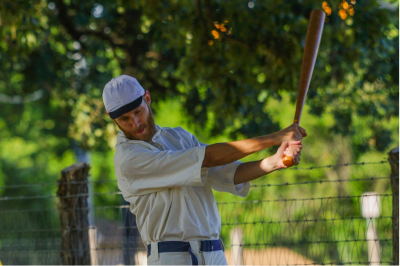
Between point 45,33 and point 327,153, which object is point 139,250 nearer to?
point 45,33

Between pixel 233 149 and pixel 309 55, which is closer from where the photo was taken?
pixel 233 149

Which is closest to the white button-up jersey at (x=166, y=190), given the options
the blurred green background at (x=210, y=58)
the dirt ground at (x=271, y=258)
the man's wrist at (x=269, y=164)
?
the man's wrist at (x=269, y=164)

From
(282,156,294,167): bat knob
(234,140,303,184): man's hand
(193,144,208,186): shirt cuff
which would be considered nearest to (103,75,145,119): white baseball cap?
(193,144,208,186): shirt cuff

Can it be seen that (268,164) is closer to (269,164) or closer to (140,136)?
(269,164)

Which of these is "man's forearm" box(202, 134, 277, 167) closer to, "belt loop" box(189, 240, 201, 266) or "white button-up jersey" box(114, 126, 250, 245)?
"white button-up jersey" box(114, 126, 250, 245)

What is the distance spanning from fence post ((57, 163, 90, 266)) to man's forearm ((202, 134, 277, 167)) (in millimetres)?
1865

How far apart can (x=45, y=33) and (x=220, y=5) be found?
2919 mm

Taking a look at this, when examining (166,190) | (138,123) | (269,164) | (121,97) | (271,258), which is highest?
(121,97)

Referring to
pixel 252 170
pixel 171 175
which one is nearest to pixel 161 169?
pixel 171 175

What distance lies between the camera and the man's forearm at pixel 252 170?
2486mm

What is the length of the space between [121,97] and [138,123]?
159 millimetres

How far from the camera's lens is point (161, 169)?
7.90 ft

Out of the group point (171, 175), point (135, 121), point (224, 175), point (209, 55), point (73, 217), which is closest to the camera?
point (171, 175)

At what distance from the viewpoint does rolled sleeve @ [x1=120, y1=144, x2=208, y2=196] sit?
2352 mm
